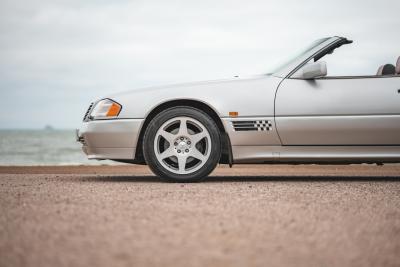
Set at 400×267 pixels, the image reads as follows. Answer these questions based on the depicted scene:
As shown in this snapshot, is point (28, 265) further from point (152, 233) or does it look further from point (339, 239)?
point (339, 239)

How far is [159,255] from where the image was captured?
2.99 metres

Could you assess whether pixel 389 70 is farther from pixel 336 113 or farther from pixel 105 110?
pixel 105 110

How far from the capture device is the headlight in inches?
263

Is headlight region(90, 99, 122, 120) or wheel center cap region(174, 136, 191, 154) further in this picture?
headlight region(90, 99, 122, 120)

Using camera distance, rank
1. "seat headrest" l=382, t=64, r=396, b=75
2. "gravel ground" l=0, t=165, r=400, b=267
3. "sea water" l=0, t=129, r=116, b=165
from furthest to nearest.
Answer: "sea water" l=0, t=129, r=116, b=165
"seat headrest" l=382, t=64, r=396, b=75
"gravel ground" l=0, t=165, r=400, b=267

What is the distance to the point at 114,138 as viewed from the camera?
6.63 meters

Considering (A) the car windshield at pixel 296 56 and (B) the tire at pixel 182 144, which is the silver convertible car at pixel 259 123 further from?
(A) the car windshield at pixel 296 56

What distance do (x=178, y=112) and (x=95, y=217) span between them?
257 cm

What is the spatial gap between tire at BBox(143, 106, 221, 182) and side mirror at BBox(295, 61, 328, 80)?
3.61ft

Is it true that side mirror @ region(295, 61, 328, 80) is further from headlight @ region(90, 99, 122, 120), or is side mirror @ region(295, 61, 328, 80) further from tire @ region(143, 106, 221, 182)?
headlight @ region(90, 99, 122, 120)

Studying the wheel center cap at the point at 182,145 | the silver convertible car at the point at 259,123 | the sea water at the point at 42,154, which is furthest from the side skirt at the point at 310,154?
the sea water at the point at 42,154

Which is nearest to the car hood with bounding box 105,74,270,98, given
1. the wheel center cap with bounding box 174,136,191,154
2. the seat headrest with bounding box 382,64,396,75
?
the wheel center cap with bounding box 174,136,191,154

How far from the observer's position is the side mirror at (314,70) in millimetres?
6438

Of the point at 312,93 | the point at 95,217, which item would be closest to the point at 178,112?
the point at 312,93
